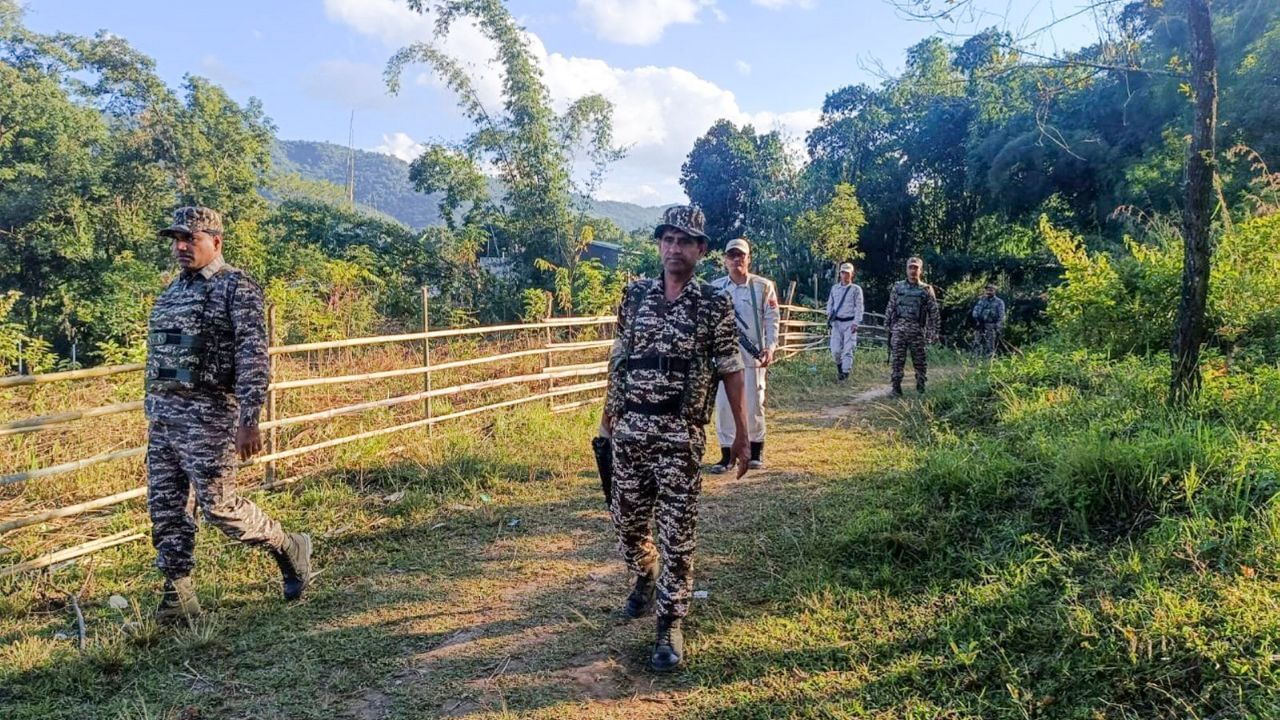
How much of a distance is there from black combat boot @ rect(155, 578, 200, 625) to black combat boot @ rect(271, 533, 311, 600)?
0.35m

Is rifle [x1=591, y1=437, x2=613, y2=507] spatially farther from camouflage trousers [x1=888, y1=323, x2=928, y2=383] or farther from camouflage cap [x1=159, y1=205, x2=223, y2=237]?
camouflage trousers [x1=888, y1=323, x2=928, y2=383]

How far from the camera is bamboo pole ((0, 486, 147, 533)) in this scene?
3.21 meters

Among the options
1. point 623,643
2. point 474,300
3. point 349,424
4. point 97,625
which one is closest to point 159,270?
point 474,300

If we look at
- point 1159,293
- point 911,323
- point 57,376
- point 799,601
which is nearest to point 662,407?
point 799,601

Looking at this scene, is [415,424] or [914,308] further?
[914,308]

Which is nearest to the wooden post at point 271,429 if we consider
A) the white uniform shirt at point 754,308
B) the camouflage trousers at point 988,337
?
the white uniform shirt at point 754,308

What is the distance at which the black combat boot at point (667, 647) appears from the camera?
253 centimetres

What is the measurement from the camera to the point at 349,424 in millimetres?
5469

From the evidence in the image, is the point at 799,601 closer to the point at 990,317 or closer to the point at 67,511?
the point at 67,511

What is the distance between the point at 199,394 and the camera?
2816mm

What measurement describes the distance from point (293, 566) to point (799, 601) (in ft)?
7.51

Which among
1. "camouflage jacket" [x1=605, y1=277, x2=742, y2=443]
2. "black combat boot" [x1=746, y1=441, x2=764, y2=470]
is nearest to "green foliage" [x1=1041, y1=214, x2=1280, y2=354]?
"black combat boot" [x1=746, y1=441, x2=764, y2=470]

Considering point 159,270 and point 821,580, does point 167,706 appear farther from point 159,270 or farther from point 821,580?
point 159,270

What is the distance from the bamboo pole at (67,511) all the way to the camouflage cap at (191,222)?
1.58 metres
